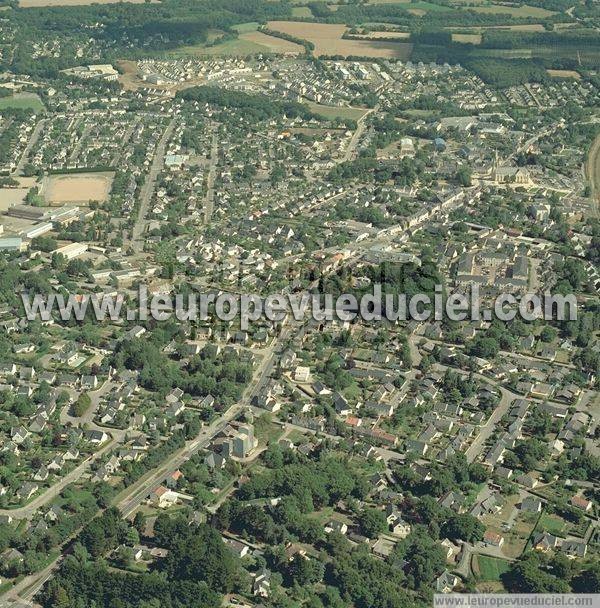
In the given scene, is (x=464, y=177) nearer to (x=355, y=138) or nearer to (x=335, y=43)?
(x=355, y=138)

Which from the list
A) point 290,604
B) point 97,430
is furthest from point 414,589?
point 97,430

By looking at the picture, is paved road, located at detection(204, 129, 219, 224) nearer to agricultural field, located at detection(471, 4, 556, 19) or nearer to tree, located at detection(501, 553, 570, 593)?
tree, located at detection(501, 553, 570, 593)

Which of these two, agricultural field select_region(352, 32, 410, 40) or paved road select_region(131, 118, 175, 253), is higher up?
agricultural field select_region(352, 32, 410, 40)

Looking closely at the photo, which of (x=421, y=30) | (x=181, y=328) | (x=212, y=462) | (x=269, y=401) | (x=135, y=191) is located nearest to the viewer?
(x=212, y=462)

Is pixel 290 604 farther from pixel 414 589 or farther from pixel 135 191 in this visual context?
pixel 135 191

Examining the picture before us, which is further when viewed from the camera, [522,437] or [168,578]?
[522,437]

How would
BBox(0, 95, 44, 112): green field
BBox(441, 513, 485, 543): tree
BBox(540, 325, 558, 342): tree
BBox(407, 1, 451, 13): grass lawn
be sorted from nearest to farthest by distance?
BBox(441, 513, 485, 543): tree < BBox(540, 325, 558, 342): tree < BBox(0, 95, 44, 112): green field < BBox(407, 1, 451, 13): grass lawn

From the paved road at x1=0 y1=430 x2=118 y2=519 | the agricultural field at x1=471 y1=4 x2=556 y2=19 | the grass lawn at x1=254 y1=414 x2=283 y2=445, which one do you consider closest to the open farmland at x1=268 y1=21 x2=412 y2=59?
the agricultural field at x1=471 y1=4 x2=556 y2=19
